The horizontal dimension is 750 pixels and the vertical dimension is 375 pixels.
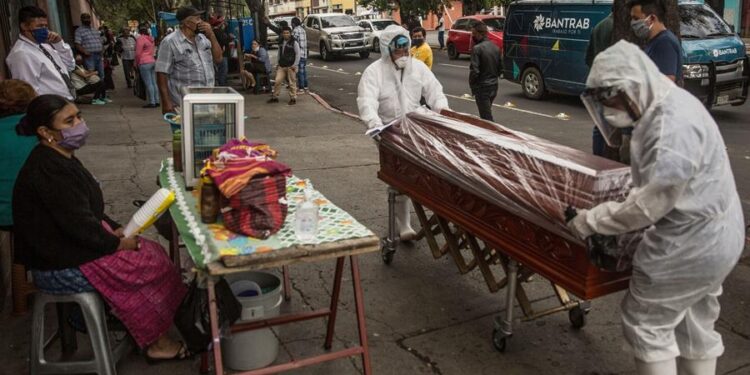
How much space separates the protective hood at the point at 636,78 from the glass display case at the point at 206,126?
6.36ft

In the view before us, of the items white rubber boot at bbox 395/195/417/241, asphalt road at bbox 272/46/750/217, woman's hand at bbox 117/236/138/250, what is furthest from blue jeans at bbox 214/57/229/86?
woman's hand at bbox 117/236/138/250

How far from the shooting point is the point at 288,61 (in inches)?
503

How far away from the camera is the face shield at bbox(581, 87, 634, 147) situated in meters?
2.40

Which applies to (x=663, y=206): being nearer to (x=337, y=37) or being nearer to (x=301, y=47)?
(x=301, y=47)

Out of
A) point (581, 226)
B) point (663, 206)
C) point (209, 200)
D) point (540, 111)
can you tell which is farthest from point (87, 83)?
point (663, 206)

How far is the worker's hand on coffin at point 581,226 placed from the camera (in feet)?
8.16

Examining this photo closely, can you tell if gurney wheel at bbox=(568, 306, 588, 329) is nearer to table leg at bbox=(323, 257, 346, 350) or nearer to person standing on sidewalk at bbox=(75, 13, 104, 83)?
table leg at bbox=(323, 257, 346, 350)

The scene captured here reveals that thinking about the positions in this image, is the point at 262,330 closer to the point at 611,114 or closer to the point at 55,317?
the point at 55,317

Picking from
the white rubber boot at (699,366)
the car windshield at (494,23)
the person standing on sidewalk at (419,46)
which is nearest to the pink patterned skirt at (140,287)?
the white rubber boot at (699,366)

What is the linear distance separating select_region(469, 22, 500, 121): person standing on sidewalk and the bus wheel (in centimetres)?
469

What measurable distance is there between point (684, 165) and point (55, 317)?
3.58 m

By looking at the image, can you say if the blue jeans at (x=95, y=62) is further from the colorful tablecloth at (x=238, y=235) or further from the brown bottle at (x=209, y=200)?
the brown bottle at (x=209, y=200)

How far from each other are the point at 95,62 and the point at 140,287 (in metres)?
12.0

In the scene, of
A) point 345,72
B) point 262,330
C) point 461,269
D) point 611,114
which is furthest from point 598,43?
point 345,72
